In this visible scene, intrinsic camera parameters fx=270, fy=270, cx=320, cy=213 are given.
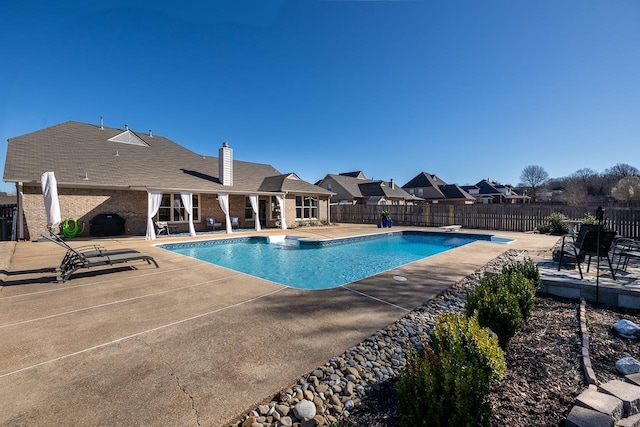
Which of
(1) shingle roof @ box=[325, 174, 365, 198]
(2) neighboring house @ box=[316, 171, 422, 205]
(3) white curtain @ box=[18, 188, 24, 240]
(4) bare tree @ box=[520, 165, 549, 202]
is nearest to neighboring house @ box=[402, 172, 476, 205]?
(2) neighboring house @ box=[316, 171, 422, 205]

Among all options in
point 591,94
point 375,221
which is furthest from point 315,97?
point 591,94

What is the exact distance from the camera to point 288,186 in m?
19.1

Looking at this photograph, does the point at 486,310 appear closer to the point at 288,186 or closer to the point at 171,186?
the point at 171,186

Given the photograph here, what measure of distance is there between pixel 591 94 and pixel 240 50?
50.8 feet

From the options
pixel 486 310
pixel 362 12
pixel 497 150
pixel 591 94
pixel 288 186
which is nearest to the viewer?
pixel 486 310

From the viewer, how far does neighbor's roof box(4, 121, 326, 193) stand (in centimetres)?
1238

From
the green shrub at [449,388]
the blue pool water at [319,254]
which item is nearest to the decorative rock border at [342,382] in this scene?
the green shrub at [449,388]

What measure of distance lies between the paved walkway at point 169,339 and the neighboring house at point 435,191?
41.2 meters

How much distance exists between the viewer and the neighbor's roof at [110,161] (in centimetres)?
1238

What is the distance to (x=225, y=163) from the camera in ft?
55.7

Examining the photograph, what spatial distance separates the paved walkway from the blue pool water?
2221mm

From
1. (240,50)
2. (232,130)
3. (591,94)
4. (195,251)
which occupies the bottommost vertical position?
(195,251)

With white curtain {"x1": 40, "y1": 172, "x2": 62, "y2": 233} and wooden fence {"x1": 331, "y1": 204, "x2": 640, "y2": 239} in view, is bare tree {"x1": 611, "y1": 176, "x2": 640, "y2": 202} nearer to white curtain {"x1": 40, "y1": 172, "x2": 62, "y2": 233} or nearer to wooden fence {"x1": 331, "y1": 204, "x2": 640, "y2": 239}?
wooden fence {"x1": 331, "y1": 204, "x2": 640, "y2": 239}

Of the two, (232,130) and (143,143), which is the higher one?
(232,130)
